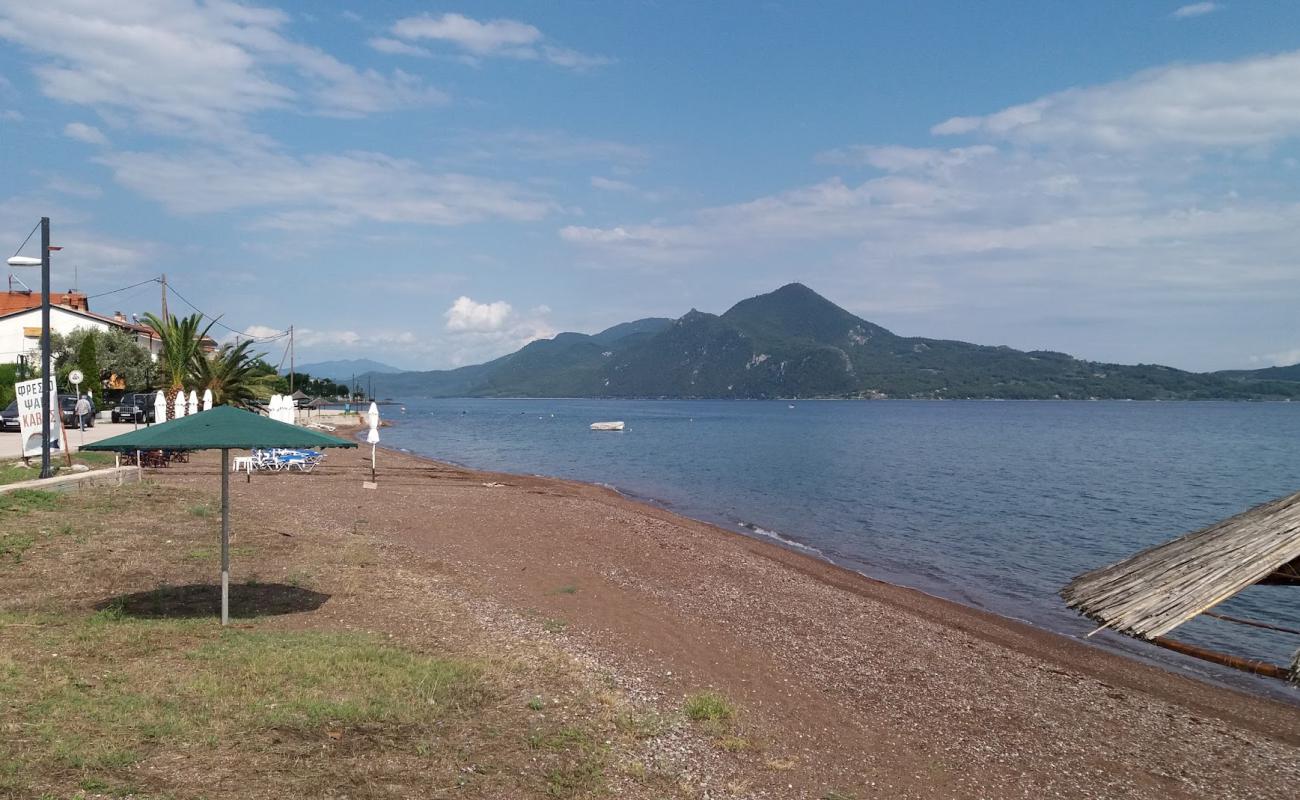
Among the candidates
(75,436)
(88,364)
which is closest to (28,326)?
(88,364)

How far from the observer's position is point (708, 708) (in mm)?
8312

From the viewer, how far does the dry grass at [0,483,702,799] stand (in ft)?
18.8

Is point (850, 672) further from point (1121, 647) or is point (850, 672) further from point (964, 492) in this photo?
point (964, 492)

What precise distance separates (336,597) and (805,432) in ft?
280

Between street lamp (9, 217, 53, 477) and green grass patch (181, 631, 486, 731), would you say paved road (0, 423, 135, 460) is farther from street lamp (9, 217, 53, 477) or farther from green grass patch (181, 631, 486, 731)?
green grass patch (181, 631, 486, 731)

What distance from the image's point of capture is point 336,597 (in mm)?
11219

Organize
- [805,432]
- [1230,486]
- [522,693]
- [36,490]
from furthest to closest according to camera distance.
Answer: [805,432] → [1230,486] → [36,490] → [522,693]

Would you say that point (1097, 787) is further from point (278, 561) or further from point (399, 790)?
point (278, 561)

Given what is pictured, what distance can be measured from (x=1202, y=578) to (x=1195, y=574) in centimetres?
17

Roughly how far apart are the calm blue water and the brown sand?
3512 millimetres

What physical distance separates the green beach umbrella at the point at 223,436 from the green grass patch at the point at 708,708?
4.68 m

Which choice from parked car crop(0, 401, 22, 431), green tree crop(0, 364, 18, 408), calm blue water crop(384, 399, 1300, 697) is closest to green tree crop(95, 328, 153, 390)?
green tree crop(0, 364, 18, 408)

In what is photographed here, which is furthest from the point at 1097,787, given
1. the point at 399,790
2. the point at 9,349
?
the point at 9,349

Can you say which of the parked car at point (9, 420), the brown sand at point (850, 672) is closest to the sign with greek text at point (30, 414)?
the brown sand at point (850, 672)
